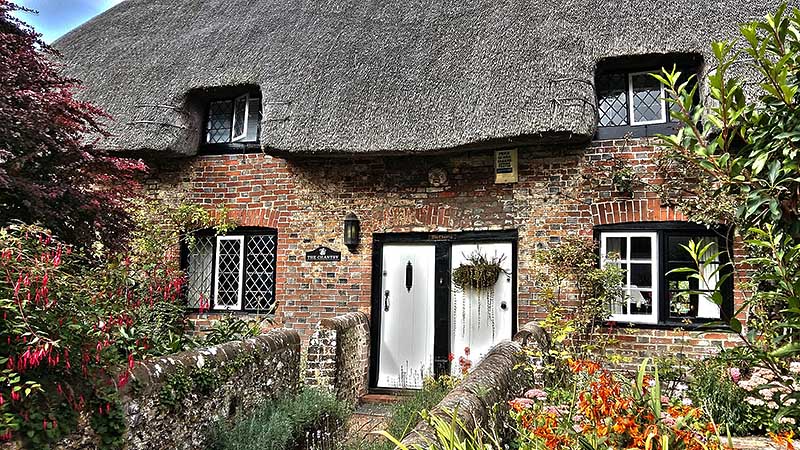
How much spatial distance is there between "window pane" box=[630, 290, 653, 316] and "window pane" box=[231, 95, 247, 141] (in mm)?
5615

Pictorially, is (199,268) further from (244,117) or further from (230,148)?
(244,117)

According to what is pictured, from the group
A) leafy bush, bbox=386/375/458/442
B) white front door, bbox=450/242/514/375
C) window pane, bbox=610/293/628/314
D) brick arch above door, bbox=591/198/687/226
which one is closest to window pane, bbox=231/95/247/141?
white front door, bbox=450/242/514/375

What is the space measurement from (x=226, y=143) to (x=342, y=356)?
369 cm

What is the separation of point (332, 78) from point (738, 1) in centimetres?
491

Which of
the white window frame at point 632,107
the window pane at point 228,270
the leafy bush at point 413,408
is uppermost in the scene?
the white window frame at point 632,107

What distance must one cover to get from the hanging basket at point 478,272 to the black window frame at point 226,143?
3287mm

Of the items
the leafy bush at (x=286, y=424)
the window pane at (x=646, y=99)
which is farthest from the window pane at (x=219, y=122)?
the window pane at (x=646, y=99)

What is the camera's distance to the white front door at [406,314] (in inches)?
287

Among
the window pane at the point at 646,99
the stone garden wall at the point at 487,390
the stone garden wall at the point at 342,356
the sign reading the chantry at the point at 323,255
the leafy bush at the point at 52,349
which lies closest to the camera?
the leafy bush at the point at 52,349

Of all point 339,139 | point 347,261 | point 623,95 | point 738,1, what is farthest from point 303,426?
point 738,1

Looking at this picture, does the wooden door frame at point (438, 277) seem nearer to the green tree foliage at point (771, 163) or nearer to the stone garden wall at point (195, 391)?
the stone garden wall at point (195, 391)

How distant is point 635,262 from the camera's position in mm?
6453

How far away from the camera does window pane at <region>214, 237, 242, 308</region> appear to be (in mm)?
7957

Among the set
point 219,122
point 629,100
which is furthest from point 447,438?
point 219,122
